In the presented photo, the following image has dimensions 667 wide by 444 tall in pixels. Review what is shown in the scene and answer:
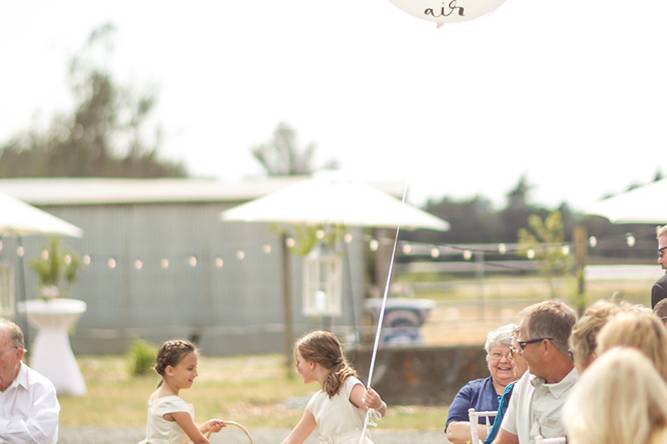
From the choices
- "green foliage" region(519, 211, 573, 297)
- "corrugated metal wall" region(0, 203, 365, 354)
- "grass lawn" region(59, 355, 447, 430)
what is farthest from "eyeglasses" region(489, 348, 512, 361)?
"corrugated metal wall" region(0, 203, 365, 354)

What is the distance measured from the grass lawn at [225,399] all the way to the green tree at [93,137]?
3029cm

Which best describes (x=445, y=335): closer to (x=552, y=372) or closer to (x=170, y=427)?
(x=170, y=427)

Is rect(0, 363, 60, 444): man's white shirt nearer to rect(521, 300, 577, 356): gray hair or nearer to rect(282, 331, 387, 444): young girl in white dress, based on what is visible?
rect(282, 331, 387, 444): young girl in white dress

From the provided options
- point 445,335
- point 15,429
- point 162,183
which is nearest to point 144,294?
point 162,183

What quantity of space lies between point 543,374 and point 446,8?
92.5 inches

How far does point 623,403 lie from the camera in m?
3.37

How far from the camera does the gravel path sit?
10906 millimetres

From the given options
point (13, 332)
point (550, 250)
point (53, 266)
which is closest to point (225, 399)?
point (53, 266)

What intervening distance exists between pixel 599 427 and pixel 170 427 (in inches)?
120

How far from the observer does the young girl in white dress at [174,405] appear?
234 inches

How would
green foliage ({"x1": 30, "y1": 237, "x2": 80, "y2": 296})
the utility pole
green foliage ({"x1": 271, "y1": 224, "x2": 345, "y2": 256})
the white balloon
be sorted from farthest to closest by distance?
green foliage ({"x1": 30, "y1": 237, "x2": 80, "y2": 296})
green foliage ({"x1": 271, "y1": 224, "x2": 345, "y2": 256})
the utility pole
the white balloon

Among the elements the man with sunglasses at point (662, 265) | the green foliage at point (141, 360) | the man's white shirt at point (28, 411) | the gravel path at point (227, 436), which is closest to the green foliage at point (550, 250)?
the gravel path at point (227, 436)

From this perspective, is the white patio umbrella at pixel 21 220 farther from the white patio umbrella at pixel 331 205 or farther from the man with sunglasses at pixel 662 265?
the man with sunglasses at pixel 662 265

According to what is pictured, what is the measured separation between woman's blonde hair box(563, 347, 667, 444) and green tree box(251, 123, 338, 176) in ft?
151
